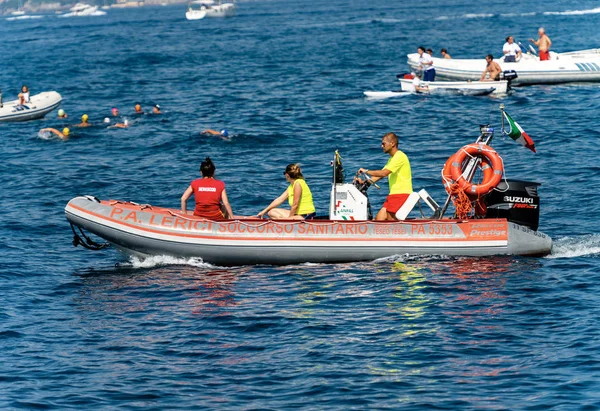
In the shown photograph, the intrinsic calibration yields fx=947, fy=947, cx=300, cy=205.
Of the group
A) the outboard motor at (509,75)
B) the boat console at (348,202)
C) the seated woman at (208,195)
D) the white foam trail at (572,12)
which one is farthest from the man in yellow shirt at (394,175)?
the white foam trail at (572,12)

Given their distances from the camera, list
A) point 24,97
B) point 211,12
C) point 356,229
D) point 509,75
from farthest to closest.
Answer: point 211,12
point 24,97
point 509,75
point 356,229

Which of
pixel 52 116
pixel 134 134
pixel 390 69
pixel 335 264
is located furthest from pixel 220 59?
pixel 335 264

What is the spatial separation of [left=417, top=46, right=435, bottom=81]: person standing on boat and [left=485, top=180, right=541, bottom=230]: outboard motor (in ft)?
64.0

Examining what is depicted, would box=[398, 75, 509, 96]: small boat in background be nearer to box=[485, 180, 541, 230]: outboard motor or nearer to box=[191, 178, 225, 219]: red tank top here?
box=[485, 180, 541, 230]: outboard motor

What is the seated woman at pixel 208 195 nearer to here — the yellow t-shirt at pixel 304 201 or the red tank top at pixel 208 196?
the red tank top at pixel 208 196

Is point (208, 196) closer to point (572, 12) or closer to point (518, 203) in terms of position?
point (518, 203)

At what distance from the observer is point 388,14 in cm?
9988

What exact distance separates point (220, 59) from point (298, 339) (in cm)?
4465

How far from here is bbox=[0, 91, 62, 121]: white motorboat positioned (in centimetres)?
3250

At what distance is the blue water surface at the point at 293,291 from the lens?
432 inches

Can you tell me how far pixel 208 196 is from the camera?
50.0ft

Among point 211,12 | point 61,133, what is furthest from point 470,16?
point 61,133

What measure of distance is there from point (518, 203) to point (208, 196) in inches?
196

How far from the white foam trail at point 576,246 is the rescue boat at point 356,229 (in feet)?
1.51
